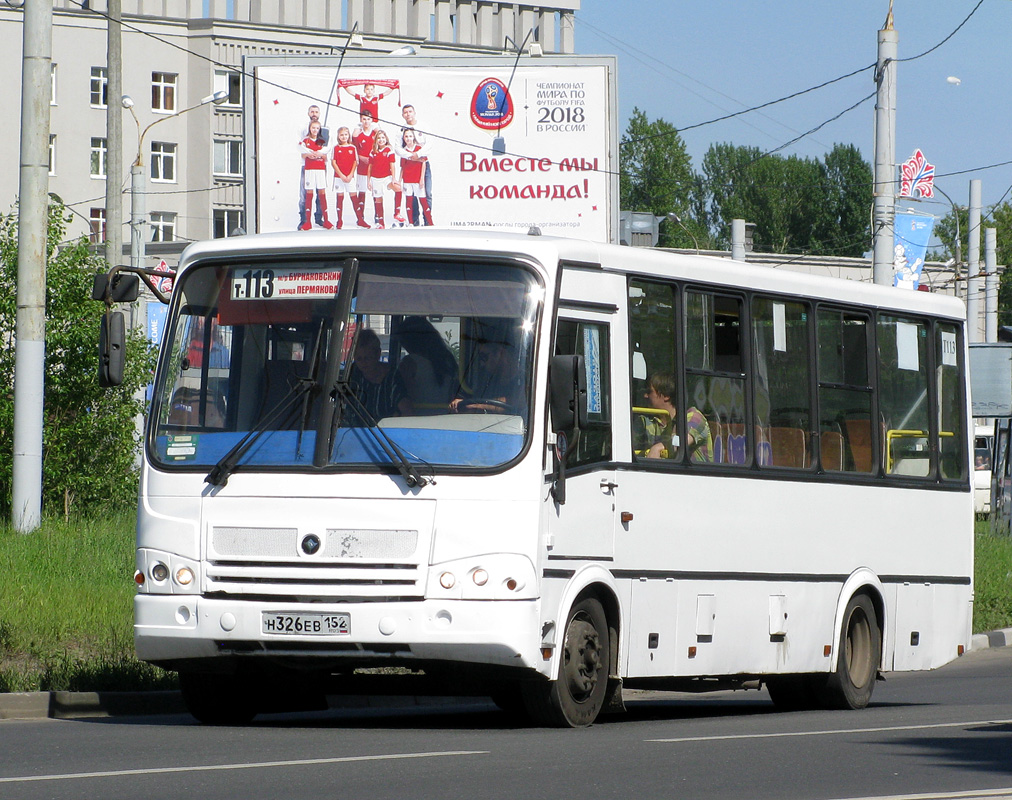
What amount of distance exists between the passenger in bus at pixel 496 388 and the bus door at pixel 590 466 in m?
0.33

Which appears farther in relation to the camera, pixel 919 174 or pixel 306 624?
pixel 919 174

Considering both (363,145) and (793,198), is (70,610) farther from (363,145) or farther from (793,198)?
(793,198)

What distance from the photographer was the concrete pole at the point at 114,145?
26.6 meters

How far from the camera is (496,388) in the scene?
33.4 ft

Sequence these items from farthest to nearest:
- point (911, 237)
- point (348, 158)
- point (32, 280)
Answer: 1. point (911, 237)
2. point (348, 158)
3. point (32, 280)

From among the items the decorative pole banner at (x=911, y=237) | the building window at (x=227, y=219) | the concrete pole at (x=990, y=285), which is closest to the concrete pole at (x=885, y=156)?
the decorative pole banner at (x=911, y=237)

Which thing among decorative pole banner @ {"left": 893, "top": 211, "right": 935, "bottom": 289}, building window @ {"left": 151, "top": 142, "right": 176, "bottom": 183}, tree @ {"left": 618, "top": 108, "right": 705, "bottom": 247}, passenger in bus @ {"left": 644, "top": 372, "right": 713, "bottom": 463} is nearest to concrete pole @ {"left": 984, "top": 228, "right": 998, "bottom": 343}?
decorative pole banner @ {"left": 893, "top": 211, "right": 935, "bottom": 289}

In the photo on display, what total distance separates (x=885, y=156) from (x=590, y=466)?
1265 centimetres

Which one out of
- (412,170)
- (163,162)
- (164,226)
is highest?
(163,162)

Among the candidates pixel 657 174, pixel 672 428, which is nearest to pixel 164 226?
pixel 657 174

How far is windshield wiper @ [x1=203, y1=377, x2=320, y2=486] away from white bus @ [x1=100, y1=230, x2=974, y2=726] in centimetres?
1

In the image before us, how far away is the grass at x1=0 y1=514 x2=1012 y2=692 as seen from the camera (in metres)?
12.3

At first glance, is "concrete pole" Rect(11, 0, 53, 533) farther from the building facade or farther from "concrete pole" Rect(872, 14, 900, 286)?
the building facade

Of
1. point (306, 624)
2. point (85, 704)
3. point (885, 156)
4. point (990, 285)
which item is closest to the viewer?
point (306, 624)
